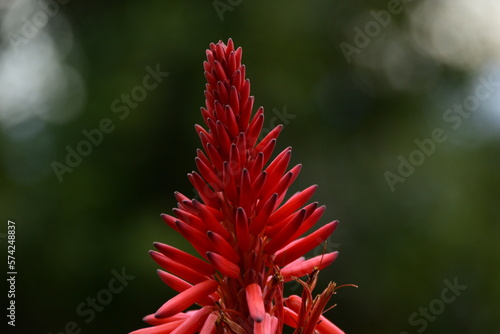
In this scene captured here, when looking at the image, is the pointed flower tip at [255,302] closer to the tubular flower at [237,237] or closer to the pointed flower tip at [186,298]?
the tubular flower at [237,237]

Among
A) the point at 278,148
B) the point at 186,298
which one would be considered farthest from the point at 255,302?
the point at 278,148

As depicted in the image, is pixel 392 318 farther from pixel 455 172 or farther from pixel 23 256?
pixel 23 256

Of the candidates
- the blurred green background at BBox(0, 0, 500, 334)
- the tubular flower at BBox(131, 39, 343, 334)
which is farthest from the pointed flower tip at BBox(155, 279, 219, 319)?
the blurred green background at BBox(0, 0, 500, 334)

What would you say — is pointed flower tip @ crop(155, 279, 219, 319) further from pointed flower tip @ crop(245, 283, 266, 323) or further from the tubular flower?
pointed flower tip @ crop(245, 283, 266, 323)

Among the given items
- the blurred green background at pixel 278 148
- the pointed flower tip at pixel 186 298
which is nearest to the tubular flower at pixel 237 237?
the pointed flower tip at pixel 186 298

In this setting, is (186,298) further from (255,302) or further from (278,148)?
(278,148)

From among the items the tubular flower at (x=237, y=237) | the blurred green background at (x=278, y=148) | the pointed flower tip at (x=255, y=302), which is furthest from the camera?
the blurred green background at (x=278, y=148)
